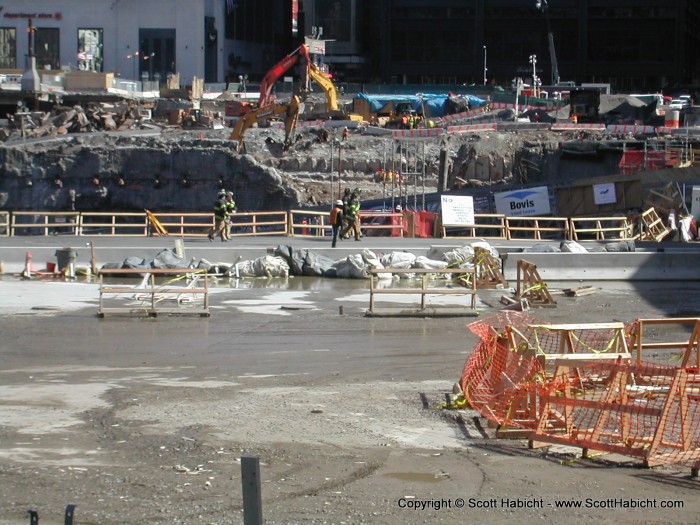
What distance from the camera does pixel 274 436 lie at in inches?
456

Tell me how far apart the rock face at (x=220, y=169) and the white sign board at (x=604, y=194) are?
31.5 ft

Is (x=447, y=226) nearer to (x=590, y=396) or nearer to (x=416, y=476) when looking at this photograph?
(x=590, y=396)

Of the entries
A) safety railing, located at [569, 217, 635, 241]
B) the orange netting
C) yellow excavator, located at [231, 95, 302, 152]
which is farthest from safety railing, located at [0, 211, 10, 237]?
the orange netting

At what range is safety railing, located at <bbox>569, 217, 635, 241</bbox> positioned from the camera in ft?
109

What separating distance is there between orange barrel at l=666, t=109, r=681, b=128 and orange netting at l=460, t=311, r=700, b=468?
49800 mm

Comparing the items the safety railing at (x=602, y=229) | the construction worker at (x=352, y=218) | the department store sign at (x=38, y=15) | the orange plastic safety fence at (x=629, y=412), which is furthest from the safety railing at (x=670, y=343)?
the department store sign at (x=38, y=15)

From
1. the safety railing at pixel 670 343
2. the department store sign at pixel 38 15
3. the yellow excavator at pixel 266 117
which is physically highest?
the department store sign at pixel 38 15

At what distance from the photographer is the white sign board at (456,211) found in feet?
111

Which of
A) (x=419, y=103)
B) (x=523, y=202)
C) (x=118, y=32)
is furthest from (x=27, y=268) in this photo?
(x=118, y=32)

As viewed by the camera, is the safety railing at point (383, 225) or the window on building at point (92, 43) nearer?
the safety railing at point (383, 225)

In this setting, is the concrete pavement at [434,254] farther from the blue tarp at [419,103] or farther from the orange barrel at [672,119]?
the blue tarp at [419,103]

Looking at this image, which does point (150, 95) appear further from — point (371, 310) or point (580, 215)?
point (371, 310)

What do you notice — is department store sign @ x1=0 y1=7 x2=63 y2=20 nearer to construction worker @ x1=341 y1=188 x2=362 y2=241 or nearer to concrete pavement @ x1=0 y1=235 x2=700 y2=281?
concrete pavement @ x1=0 y1=235 x2=700 y2=281

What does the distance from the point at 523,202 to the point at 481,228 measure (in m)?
5.87
